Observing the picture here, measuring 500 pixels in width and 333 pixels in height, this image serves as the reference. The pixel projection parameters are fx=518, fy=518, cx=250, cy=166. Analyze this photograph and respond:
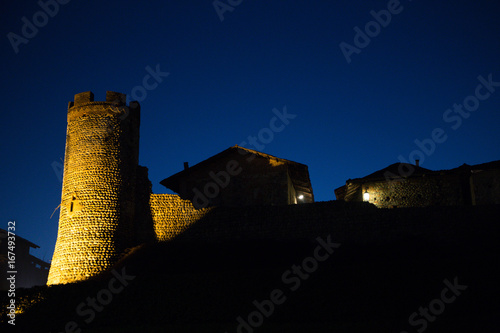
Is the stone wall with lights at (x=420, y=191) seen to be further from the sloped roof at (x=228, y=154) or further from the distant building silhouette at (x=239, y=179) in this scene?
the distant building silhouette at (x=239, y=179)

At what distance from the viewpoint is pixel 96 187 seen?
72.4 feet

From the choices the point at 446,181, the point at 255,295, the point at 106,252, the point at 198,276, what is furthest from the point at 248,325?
the point at 446,181

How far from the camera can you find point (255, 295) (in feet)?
53.3

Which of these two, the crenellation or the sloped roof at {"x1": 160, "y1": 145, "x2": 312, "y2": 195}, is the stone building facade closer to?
the crenellation

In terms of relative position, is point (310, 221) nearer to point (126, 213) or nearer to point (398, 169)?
point (126, 213)

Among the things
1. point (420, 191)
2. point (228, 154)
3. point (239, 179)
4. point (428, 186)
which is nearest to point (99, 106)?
point (228, 154)

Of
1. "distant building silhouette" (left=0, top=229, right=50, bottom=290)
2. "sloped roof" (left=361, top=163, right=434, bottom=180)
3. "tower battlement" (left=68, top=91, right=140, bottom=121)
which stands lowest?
"distant building silhouette" (left=0, top=229, right=50, bottom=290)

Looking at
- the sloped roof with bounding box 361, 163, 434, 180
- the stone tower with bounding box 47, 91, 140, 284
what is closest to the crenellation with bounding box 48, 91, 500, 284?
the stone tower with bounding box 47, 91, 140, 284

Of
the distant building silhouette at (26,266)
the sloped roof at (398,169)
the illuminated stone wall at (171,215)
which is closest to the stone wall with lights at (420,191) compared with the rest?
the sloped roof at (398,169)

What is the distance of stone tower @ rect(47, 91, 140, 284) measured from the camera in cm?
2119

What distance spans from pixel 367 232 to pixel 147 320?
955 centimetres

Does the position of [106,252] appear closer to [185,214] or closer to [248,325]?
[185,214]

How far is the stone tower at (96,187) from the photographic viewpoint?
69.5ft

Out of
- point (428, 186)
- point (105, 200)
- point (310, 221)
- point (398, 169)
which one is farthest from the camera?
point (398, 169)
